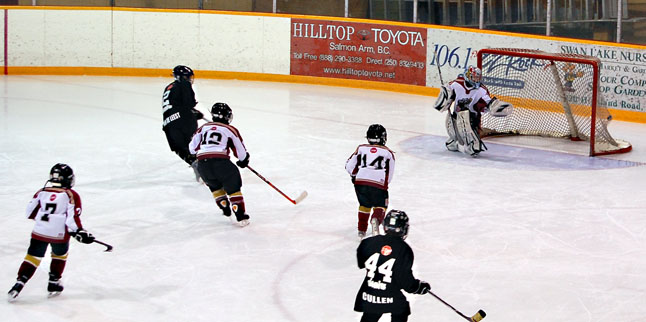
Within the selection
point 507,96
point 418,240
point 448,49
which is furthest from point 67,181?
point 448,49

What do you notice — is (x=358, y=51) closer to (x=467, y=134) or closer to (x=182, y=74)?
(x=467, y=134)

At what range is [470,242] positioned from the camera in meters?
7.39

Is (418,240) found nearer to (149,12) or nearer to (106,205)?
(106,205)

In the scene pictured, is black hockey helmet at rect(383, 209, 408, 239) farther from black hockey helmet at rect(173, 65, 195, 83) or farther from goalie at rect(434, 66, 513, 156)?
goalie at rect(434, 66, 513, 156)

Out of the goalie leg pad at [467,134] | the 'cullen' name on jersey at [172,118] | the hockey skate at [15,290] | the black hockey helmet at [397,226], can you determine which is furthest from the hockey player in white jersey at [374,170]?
the goalie leg pad at [467,134]

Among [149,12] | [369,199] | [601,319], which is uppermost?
[149,12]

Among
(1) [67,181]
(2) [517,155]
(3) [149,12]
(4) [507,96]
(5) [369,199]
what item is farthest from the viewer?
(3) [149,12]

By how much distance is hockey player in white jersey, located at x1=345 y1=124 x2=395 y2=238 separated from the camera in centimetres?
699

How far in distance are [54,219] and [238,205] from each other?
6.91 feet

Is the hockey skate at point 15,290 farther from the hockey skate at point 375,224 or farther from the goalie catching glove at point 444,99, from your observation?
the goalie catching glove at point 444,99

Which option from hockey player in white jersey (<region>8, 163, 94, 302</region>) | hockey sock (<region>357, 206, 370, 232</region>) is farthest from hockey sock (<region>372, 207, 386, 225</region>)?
hockey player in white jersey (<region>8, 163, 94, 302</region>)

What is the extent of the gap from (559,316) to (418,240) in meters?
1.75

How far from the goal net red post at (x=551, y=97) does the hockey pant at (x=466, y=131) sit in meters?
1.25

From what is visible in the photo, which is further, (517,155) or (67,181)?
(517,155)
